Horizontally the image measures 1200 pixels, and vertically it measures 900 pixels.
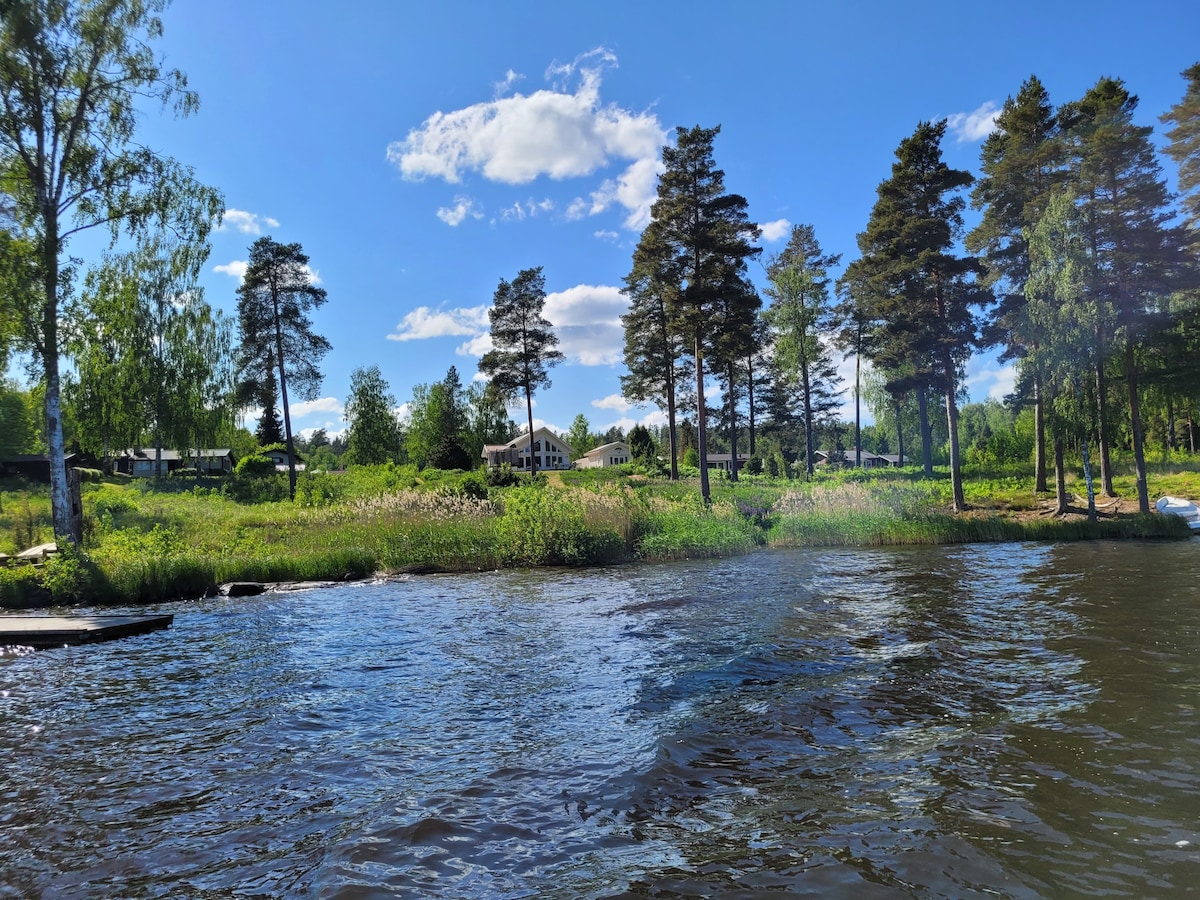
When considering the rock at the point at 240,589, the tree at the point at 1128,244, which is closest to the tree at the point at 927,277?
the tree at the point at 1128,244

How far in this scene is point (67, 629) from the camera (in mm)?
9711

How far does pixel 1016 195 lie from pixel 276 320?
123 ft

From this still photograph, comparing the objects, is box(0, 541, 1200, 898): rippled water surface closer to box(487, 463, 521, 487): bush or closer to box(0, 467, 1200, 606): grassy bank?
box(0, 467, 1200, 606): grassy bank

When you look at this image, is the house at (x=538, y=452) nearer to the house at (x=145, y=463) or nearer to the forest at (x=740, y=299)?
the forest at (x=740, y=299)

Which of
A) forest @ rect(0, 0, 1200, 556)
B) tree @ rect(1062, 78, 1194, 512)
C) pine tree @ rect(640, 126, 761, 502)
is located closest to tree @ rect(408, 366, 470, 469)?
forest @ rect(0, 0, 1200, 556)

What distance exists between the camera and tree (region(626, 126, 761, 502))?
26.2 meters

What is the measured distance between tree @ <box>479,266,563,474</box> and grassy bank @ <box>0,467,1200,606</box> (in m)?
26.9

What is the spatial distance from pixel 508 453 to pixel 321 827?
8070cm

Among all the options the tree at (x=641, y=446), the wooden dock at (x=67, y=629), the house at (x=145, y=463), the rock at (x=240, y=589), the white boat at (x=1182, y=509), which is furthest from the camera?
Answer: the house at (x=145, y=463)

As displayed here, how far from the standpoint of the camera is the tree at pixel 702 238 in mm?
26203

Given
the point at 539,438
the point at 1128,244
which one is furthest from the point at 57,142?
the point at 539,438

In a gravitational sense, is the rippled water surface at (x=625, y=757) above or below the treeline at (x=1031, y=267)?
below

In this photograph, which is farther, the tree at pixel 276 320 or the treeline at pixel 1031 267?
the tree at pixel 276 320

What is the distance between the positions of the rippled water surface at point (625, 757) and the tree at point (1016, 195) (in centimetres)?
1826
